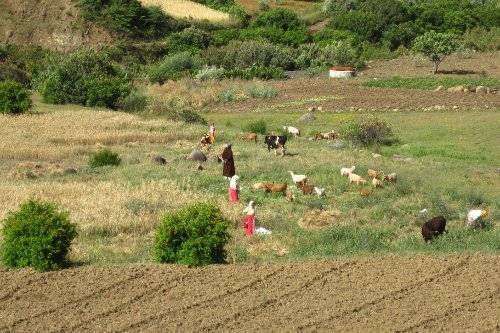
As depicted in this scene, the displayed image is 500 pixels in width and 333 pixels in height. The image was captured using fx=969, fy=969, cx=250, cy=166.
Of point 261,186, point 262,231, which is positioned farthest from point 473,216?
point 261,186

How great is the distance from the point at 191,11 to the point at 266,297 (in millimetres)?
80725

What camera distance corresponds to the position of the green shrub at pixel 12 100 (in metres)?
45.9

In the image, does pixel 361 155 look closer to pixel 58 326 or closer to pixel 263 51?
pixel 58 326

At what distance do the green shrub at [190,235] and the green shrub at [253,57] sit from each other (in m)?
50.9

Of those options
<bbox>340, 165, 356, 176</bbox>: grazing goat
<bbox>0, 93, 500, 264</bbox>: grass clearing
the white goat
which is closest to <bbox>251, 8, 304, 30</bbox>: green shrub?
<bbox>0, 93, 500, 264</bbox>: grass clearing

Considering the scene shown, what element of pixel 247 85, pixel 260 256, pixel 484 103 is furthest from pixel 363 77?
pixel 260 256

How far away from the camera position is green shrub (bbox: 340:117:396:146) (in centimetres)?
3819

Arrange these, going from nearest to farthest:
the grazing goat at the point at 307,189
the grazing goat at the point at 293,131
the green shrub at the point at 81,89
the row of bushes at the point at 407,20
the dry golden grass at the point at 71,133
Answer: the grazing goat at the point at 307,189 → the dry golden grass at the point at 71,133 → the grazing goat at the point at 293,131 → the green shrub at the point at 81,89 → the row of bushes at the point at 407,20

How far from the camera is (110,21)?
8331cm

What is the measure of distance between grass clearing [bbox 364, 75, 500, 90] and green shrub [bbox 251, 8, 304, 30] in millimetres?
28249

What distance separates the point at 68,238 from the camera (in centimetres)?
1717

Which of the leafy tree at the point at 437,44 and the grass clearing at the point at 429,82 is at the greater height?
the leafy tree at the point at 437,44

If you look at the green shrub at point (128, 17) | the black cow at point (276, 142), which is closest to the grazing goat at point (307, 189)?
the black cow at point (276, 142)

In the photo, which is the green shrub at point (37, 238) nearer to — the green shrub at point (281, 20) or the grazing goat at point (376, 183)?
the grazing goat at point (376, 183)
